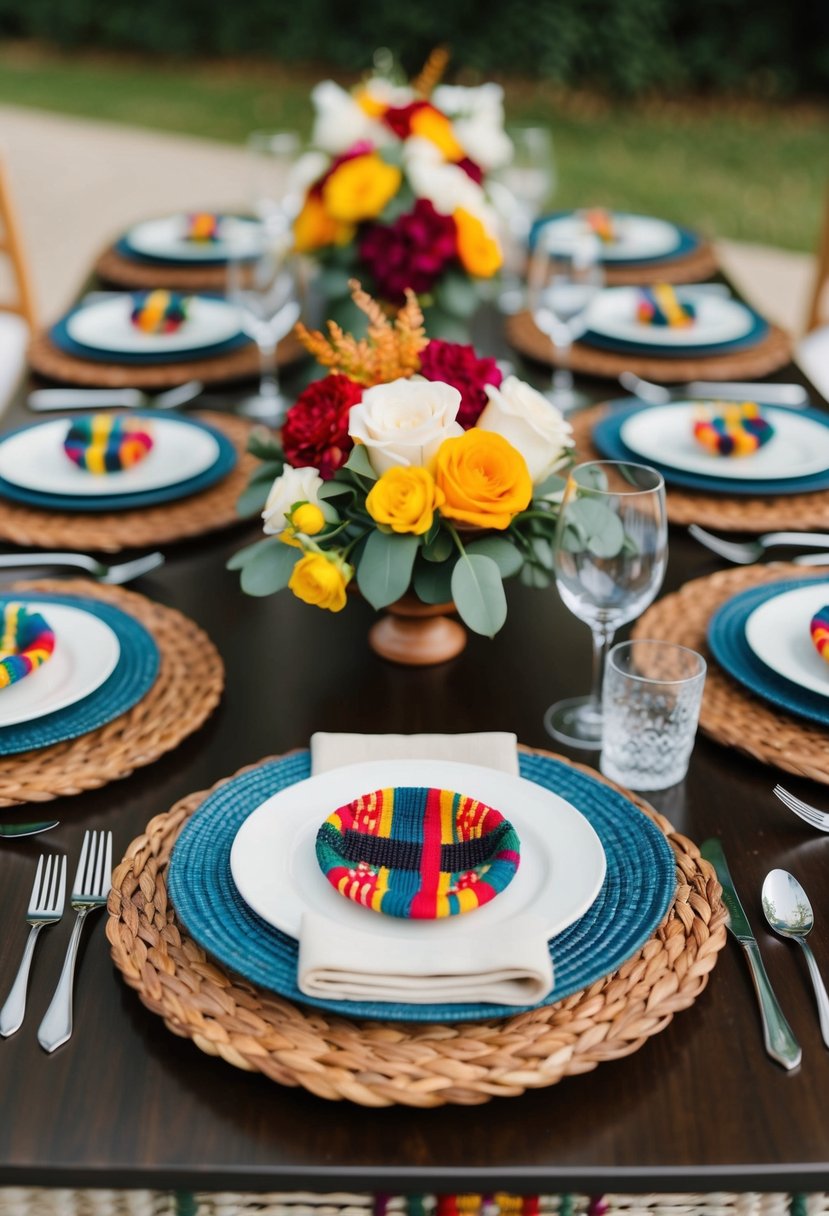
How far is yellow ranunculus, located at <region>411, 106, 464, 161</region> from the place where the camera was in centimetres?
187

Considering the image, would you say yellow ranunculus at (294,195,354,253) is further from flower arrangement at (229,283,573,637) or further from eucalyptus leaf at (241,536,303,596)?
eucalyptus leaf at (241,536,303,596)

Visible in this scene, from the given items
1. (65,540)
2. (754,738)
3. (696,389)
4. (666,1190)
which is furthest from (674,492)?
(666,1190)

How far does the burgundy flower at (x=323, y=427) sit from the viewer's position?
1.06 meters

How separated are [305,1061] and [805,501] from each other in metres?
0.97

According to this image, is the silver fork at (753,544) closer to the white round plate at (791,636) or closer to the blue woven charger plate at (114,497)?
the white round plate at (791,636)

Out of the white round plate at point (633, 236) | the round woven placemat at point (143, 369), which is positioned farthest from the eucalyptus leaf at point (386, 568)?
the white round plate at point (633, 236)

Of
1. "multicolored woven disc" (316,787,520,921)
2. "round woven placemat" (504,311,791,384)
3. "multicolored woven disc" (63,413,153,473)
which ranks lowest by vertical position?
"round woven placemat" (504,311,791,384)

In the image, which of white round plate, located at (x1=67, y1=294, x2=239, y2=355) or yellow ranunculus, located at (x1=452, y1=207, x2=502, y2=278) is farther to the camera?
white round plate, located at (x1=67, y1=294, x2=239, y2=355)

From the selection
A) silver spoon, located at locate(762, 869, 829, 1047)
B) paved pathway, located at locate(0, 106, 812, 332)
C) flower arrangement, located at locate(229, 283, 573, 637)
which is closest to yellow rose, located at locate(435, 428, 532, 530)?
flower arrangement, located at locate(229, 283, 573, 637)

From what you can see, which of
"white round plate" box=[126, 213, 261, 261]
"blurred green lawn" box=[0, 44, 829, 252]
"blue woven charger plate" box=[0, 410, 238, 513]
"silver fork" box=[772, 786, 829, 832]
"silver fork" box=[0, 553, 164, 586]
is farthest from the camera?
"blurred green lawn" box=[0, 44, 829, 252]

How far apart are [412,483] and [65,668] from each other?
1.11 ft

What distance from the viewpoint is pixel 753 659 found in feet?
3.66

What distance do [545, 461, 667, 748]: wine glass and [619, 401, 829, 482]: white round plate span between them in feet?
1.47

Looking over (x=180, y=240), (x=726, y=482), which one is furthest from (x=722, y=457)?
(x=180, y=240)
